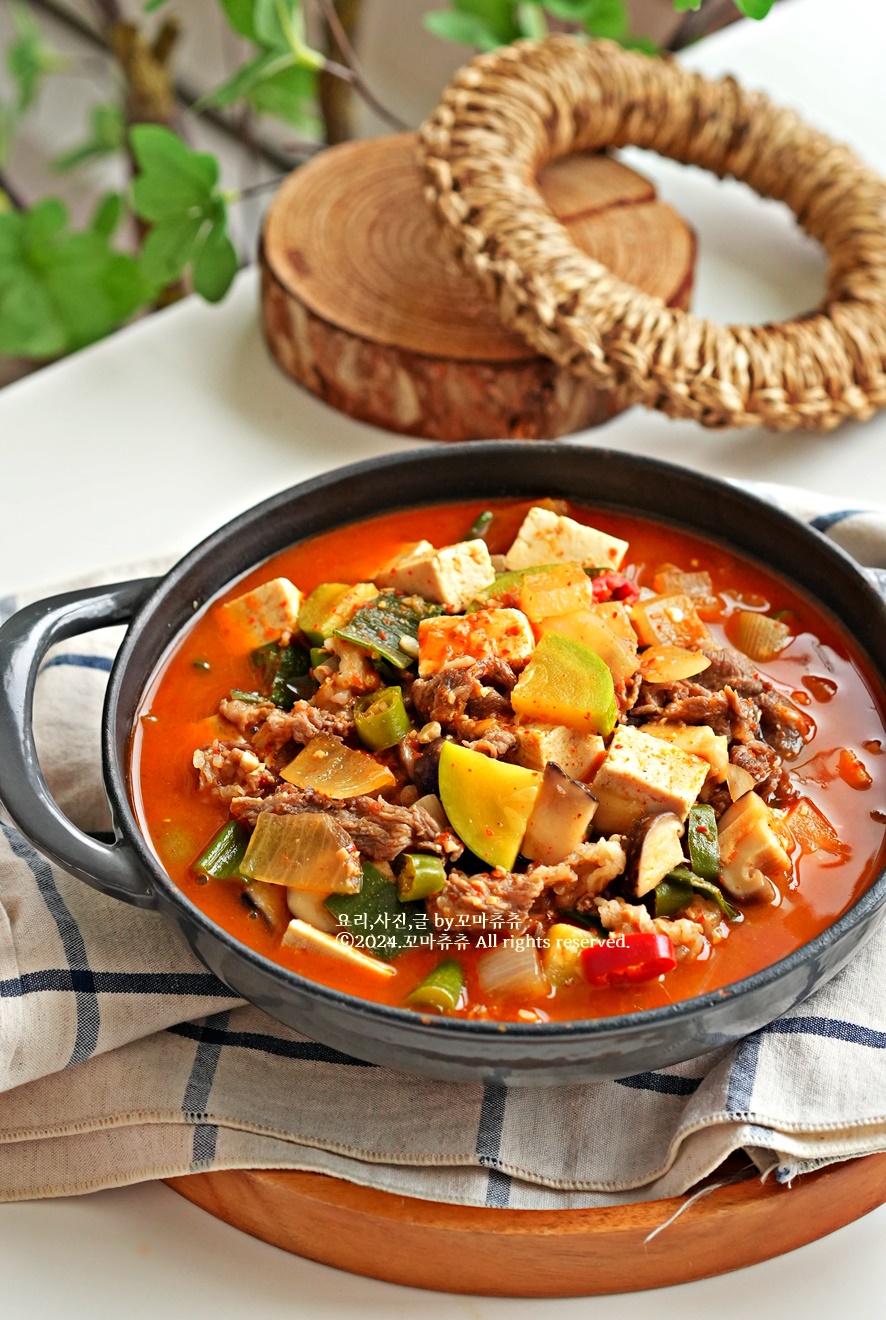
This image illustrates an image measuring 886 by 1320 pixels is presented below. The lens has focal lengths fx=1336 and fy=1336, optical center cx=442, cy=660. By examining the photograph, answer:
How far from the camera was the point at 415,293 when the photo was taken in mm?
3883

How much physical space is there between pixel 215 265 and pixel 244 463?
0.70 metres

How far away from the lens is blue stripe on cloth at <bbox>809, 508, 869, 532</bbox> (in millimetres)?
2945

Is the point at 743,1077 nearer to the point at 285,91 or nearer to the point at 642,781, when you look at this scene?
the point at 642,781

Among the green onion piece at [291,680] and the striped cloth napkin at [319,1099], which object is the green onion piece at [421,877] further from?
the green onion piece at [291,680]

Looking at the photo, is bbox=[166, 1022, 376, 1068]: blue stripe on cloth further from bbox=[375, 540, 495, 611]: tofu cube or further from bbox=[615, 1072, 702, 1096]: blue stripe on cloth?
bbox=[375, 540, 495, 611]: tofu cube

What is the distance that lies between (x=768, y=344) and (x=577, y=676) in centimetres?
157

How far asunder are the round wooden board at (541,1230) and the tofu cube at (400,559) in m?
1.11

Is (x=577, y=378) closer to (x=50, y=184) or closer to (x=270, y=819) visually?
(x=270, y=819)

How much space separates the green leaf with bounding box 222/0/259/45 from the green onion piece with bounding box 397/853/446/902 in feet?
10.3

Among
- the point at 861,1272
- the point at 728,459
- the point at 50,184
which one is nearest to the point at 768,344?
the point at 728,459

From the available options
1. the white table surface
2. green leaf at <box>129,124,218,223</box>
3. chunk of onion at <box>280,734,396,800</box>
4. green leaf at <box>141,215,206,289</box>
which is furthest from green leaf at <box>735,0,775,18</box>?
green leaf at <box>141,215,206,289</box>

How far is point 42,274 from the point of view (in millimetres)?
4484

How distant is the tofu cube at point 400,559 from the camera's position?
8.66 feet

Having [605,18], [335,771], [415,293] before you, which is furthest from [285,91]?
[335,771]
